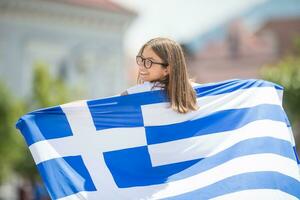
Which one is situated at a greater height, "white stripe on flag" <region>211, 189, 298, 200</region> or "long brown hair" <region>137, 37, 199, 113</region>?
"long brown hair" <region>137, 37, 199, 113</region>

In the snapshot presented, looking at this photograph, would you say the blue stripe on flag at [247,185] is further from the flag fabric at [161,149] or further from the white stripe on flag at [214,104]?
the white stripe on flag at [214,104]

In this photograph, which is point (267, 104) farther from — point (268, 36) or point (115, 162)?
point (268, 36)

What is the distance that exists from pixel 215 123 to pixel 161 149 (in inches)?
16.0

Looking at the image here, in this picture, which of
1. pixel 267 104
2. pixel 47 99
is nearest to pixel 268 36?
pixel 47 99

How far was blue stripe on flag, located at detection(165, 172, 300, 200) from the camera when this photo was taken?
5.03 metres

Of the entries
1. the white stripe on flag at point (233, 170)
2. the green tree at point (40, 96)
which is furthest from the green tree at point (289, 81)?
the white stripe on flag at point (233, 170)

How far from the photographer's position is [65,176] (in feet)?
16.9

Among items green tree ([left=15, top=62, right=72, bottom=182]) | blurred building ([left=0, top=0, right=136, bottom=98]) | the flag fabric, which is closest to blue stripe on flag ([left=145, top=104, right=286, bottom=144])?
the flag fabric

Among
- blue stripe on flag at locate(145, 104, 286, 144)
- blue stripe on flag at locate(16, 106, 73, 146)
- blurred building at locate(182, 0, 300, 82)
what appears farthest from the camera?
blurred building at locate(182, 0, 300, 82)

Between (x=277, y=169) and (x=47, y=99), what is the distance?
23.6 m

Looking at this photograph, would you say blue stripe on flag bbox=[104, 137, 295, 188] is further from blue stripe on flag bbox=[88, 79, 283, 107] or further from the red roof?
the red roof

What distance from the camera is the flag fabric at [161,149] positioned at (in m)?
5.08

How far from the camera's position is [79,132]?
5.29 m

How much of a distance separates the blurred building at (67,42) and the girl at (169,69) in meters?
29.8
